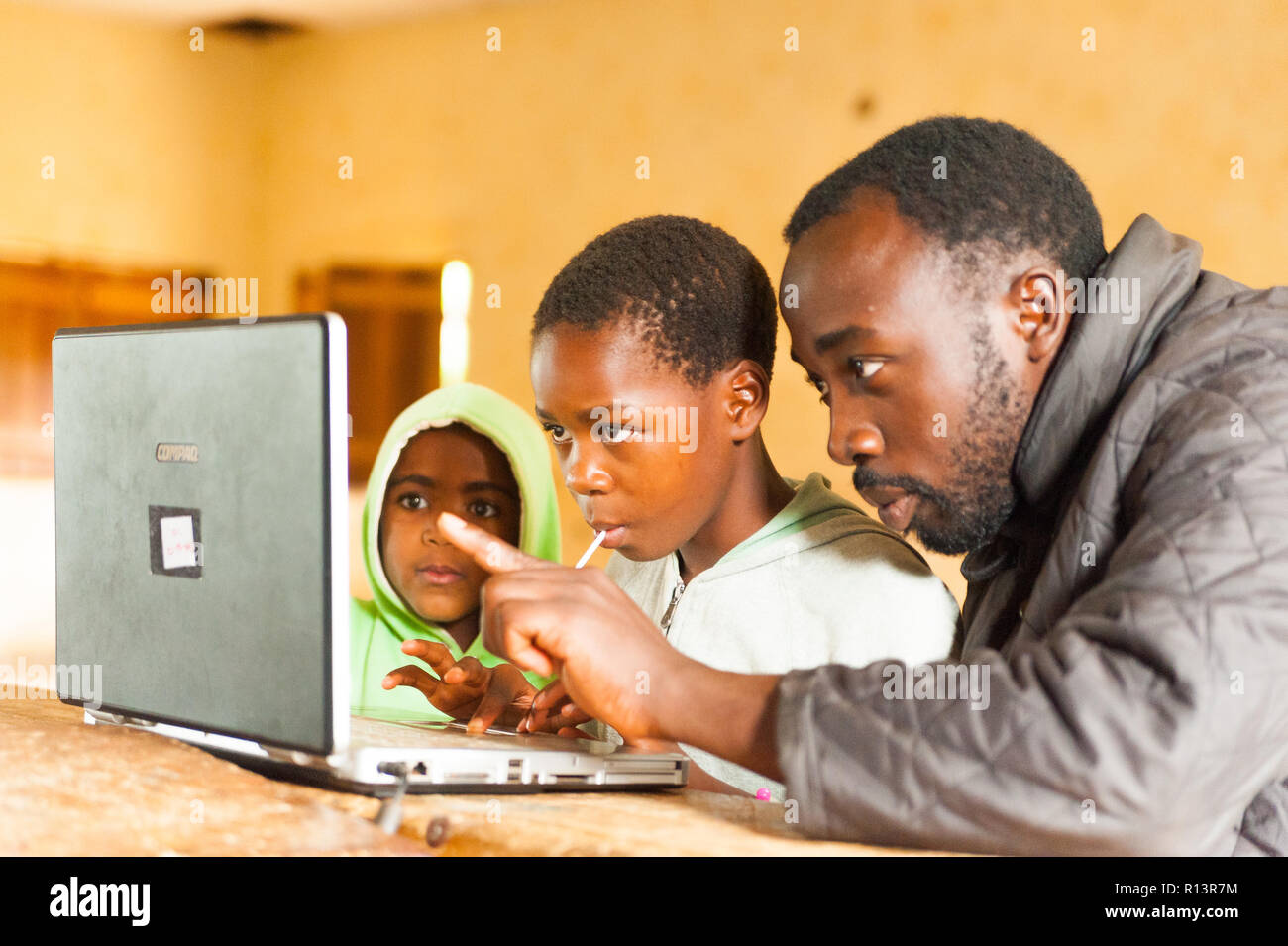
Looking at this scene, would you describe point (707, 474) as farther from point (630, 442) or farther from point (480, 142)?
point (480, 142)

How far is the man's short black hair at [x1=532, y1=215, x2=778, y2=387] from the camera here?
4.41 feet

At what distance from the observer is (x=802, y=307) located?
1069 millimetres

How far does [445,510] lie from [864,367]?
82 centimetres

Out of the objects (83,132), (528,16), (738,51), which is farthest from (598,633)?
(83,132)

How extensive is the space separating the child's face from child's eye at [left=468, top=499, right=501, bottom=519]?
1.13ft

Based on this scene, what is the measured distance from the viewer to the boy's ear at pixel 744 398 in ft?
4.54

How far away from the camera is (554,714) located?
1.18 metres

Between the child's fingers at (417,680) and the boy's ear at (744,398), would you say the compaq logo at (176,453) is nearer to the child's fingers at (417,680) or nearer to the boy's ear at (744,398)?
the child's fingers at (417,680)

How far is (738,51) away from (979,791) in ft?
14.5

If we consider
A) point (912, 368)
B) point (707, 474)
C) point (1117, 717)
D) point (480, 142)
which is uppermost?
point (480, 142)

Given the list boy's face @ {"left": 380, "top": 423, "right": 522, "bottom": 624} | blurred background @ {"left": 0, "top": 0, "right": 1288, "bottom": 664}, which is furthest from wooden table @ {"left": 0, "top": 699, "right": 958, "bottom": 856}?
blurred background @ {"left": 0, "top": 0, "right": 1288, "bottom": 664}

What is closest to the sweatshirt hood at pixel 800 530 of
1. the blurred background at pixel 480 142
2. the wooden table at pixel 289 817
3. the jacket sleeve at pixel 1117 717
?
the wooden table at pixel 289 817

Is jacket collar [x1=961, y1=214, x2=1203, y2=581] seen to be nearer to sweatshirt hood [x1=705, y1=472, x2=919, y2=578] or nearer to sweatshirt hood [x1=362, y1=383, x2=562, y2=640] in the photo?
sweatshirt hood [x1=705, y1=472, x2=919, y2=578]

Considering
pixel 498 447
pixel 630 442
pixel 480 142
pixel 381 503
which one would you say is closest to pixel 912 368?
pixel 630 442
